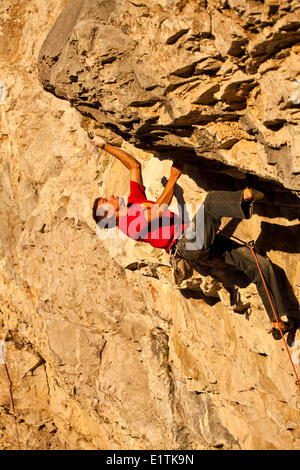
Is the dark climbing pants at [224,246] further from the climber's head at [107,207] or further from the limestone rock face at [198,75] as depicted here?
the climber's head at [107,207]

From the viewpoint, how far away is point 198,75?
134 inches

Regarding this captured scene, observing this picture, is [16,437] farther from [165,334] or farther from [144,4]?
[144,4]

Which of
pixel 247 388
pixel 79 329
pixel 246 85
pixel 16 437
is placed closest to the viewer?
pixel 246 85

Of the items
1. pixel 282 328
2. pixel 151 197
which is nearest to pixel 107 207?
pixel 151 197

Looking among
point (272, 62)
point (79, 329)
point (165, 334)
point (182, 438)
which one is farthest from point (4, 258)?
point (272, 62)

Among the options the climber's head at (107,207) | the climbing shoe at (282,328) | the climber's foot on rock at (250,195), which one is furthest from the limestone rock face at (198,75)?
the climbing shoe at (282,328)

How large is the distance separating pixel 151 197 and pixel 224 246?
1.01m

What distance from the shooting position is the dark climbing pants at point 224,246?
12.2 feet

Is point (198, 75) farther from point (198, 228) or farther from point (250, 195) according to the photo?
point (198, 228)

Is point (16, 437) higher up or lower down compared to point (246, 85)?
lower down

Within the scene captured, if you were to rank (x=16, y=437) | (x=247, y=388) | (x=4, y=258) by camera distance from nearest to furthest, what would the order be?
(x=247, y=388) → (x=4, y=258) → (x=16, y=437)

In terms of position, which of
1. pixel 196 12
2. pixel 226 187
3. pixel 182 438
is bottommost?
pixel 182 438

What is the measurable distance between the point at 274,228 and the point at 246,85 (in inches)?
52.4

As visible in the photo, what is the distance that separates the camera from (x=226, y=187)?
14.5ft
